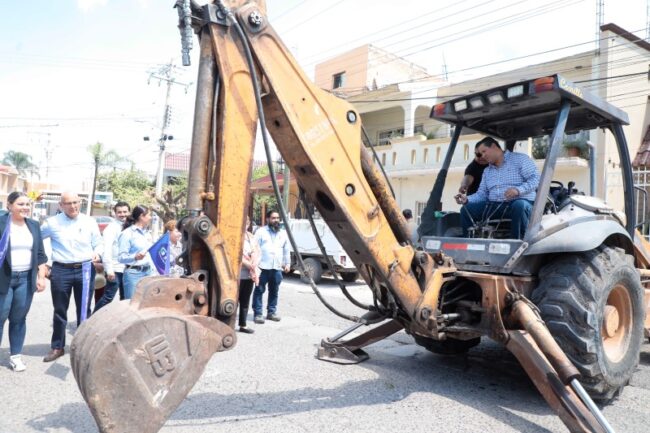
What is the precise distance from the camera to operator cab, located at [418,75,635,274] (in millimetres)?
4273

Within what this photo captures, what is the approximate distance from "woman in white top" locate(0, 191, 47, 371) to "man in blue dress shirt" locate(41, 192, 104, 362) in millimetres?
196

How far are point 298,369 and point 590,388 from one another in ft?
8.55

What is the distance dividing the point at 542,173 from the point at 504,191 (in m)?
0.59

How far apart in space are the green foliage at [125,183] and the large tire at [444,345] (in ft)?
118

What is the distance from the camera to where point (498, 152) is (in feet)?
16.5

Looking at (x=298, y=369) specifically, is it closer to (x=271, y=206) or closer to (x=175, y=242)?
(x=175, y=242)

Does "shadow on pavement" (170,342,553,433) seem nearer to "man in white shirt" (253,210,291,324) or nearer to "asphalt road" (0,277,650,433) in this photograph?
"asphalt road" (0,277,650,433)

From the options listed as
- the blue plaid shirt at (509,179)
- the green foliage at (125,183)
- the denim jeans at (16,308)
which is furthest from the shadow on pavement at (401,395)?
the green foliage at (125,183)

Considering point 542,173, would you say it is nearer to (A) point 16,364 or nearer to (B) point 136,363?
(B) point 136,363

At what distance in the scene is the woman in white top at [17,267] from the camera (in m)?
5.02

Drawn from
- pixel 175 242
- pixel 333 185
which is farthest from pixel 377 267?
pixel 175 242

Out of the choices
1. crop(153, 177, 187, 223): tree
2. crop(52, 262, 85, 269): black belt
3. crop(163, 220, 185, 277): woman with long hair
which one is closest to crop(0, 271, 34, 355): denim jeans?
crop(52, 262, 85, 269): black belt

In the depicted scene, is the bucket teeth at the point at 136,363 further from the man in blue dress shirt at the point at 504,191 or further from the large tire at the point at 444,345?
the large tire at the point at 444,345

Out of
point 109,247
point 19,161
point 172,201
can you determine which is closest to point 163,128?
point 172,201
